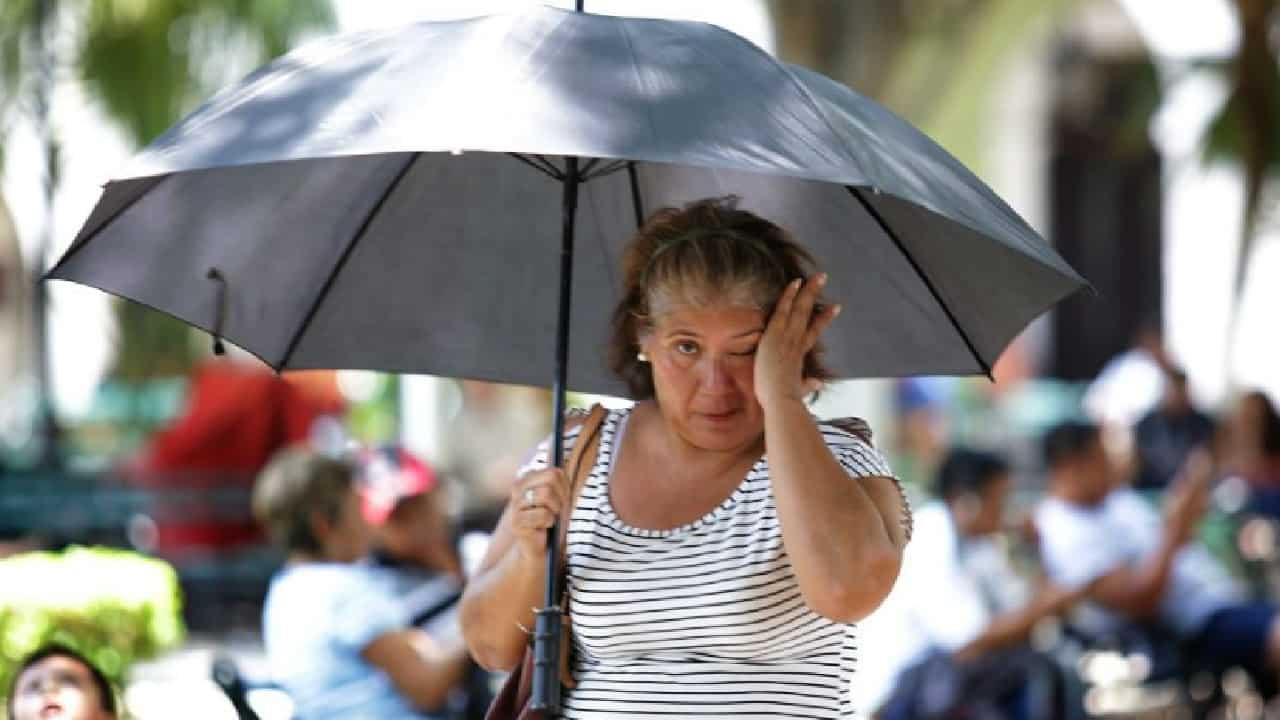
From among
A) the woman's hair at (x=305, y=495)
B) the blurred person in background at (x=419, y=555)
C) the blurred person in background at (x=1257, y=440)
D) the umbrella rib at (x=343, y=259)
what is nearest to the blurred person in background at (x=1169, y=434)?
the blurred person in background at (x=1257, y=440)

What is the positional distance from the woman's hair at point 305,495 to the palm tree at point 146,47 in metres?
6.34

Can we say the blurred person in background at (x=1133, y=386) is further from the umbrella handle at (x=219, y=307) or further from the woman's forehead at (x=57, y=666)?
the umbrella handle at (x=219, y=307)

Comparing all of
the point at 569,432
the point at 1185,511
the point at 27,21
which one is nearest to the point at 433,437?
the point at 27,21

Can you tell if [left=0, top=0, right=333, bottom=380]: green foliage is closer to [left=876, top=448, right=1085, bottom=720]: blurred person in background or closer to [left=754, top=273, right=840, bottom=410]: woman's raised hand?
[left=876, top=448, right=1085, bottom=720]: blurred person in background

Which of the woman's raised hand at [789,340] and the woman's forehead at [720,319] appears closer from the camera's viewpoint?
the woman's raised hand at [789,340]

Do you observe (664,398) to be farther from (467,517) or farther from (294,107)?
(467,517)

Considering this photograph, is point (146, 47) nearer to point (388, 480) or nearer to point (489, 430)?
point (489, 430)

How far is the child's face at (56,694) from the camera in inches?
186

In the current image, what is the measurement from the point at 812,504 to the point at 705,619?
231 mm

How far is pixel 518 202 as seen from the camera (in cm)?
430

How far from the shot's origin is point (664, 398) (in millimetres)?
3525

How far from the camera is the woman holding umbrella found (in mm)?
3309

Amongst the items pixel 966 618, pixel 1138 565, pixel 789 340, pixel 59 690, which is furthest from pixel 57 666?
pixel 1138 565

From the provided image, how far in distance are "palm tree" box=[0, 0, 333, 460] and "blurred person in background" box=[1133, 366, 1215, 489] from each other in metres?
4.60
